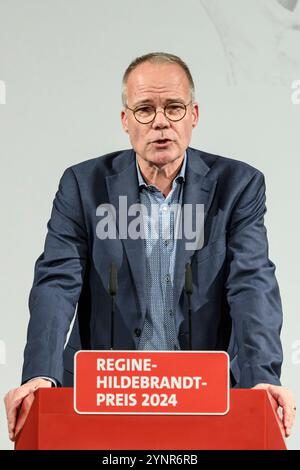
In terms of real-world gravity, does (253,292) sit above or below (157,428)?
above

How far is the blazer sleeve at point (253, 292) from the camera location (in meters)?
3.63

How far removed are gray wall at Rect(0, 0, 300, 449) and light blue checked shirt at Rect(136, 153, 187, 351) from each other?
0.28m

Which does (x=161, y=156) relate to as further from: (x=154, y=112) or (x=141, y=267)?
(x=141, y=267)

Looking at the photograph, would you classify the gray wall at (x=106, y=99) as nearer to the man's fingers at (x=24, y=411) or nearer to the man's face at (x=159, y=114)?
the man's face at (x=159, y=114)

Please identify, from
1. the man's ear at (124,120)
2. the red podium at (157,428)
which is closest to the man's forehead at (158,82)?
A: the man's ear at (124,120)

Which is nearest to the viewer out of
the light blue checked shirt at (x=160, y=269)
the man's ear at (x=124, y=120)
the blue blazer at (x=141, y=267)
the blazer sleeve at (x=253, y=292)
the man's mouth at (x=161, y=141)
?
the blazer sleeve at (x=253, y=292)

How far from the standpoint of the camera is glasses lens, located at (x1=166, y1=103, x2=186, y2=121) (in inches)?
160

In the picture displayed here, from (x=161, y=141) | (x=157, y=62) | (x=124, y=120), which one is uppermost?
(x=157, y=62)

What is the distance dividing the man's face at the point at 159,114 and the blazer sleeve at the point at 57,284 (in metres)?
0.34

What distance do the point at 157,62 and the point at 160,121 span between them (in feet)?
0.89

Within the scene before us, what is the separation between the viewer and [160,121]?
4035 millimetres

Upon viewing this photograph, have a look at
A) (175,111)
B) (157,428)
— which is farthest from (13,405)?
(175,111)

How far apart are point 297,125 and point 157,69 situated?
67cm
